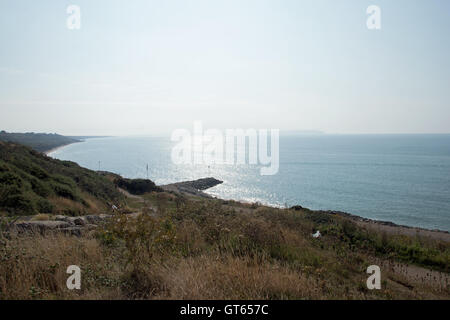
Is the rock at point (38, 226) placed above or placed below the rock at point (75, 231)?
above

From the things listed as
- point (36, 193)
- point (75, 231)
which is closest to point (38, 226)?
point (75, 231)

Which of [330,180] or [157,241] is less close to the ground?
[157,241]

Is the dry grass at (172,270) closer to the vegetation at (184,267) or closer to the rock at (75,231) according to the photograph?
the vegetation at (184,267)

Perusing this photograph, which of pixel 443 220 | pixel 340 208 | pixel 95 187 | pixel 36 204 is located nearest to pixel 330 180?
pixel 340 208

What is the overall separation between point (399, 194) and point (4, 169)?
60156 mm

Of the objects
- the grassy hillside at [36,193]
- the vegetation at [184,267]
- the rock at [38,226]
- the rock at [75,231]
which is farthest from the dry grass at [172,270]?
the grassy hillside at [36,193]

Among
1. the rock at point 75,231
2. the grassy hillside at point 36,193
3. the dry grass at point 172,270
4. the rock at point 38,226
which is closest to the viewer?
the dry grass at point 172,270

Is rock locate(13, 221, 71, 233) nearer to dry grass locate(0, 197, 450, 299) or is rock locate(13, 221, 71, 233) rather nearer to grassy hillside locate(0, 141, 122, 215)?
dry grass locate(0, 197, 450, 299)

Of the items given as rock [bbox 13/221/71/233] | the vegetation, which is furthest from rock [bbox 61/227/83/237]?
the vegetation

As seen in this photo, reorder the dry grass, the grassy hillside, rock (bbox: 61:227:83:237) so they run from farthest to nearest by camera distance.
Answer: the grassy hillside < rock (bbox: 61:227:83:237) < the dry grass

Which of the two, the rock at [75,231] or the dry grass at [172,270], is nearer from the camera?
the dry grass at [172,270]
